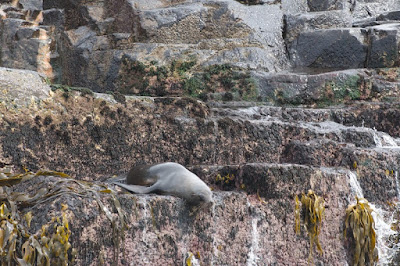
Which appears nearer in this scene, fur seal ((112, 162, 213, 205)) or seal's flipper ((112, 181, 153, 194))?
fur seal ((112, 162, 213, 205))

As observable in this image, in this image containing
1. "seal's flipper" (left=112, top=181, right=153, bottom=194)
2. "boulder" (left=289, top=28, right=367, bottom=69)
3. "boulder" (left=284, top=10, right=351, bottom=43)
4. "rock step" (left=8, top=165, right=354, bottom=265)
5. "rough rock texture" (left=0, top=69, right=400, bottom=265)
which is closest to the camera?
"rock step" (left=8, top=165, right=354, bottom=265)

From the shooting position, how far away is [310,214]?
475cm

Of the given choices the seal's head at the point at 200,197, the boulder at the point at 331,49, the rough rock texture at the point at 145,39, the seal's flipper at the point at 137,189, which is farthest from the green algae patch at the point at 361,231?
the boulder at the point at 331,49

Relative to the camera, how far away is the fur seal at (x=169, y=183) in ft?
13.6

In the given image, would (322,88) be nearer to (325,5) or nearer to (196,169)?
(325,5)

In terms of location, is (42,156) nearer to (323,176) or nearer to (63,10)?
(323,176)

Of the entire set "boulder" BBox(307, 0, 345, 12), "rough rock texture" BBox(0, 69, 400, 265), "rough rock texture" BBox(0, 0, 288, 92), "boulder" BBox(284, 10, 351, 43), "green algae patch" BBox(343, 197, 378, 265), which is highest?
"boulder" BBox(307, 0, 345, 12)

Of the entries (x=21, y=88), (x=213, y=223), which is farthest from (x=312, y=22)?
(x=213, y=223)

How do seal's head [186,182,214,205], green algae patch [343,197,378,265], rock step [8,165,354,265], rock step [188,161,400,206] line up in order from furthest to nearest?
1. green algae patch [343,197,378,265]
2. rock step [188,161,400,206]
3. seal's head [186,182,214,205]
4. rock step [8,165,354,265]

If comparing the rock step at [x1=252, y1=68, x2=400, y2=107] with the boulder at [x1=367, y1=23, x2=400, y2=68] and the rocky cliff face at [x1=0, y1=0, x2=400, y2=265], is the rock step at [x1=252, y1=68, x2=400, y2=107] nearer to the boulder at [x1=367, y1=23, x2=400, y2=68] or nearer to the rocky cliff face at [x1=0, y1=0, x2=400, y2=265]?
the rocky cliff face at [x1=0, y1=0, x2=400, y2=265]

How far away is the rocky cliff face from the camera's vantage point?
3.83m

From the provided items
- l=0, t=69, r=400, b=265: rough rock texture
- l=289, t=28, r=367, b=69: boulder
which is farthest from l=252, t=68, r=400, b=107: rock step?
l=0, t=69, r=400, b=265: rough rock texture

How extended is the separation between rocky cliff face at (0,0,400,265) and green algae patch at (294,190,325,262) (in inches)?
2.2

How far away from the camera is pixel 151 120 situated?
5750 mm
